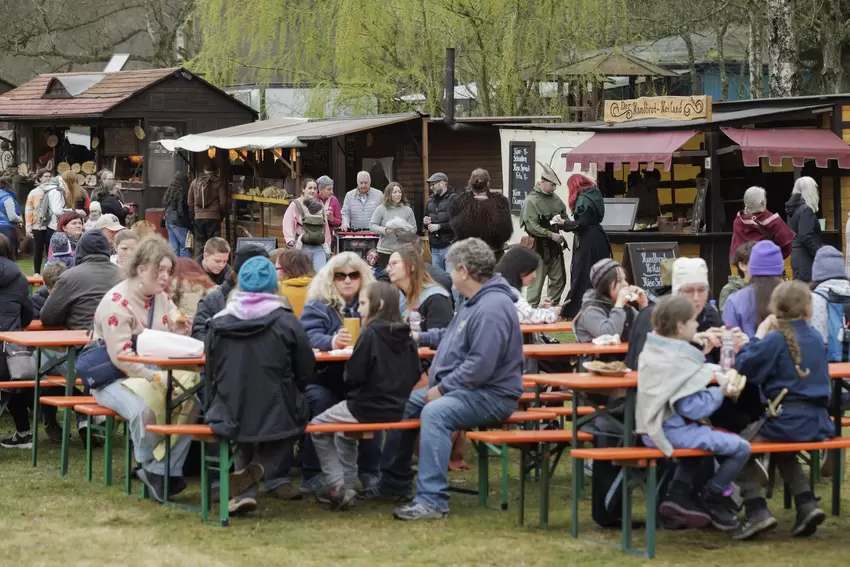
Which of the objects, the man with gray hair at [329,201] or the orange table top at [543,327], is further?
the man with gray hair at [329,201]

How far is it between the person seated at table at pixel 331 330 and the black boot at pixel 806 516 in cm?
Result: 240

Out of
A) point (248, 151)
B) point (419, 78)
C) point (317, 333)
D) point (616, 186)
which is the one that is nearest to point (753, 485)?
point (317, 333)

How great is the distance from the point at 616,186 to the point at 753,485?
1392cm

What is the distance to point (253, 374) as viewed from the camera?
765 cm

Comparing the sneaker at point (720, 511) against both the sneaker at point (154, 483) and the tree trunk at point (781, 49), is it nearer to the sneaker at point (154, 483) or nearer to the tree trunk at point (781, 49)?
the sneaker at point (154, 483)

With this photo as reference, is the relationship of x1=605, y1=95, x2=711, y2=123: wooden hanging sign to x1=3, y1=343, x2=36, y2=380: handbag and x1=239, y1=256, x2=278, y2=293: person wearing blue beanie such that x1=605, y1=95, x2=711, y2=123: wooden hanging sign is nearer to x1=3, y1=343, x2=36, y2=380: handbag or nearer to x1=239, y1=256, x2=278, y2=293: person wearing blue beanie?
x1=3, y1=343, x2=36, y2=380: handbag

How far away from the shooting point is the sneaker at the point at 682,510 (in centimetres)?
752

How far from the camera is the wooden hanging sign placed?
58.1ft

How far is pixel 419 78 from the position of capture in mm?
26031

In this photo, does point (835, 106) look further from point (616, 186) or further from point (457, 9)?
point (457, 9)

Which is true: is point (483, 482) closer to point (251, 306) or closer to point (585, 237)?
point (251, 306)

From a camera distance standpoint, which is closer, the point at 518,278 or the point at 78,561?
the point at 78,561

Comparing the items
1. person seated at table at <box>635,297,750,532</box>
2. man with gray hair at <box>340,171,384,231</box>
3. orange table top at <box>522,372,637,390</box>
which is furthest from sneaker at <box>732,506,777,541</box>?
man with gray hair at <box>340,171,384,231</box>

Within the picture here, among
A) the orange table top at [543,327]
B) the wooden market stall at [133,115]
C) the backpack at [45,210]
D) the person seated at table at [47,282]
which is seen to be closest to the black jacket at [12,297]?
the person seated at table at [47,282]
